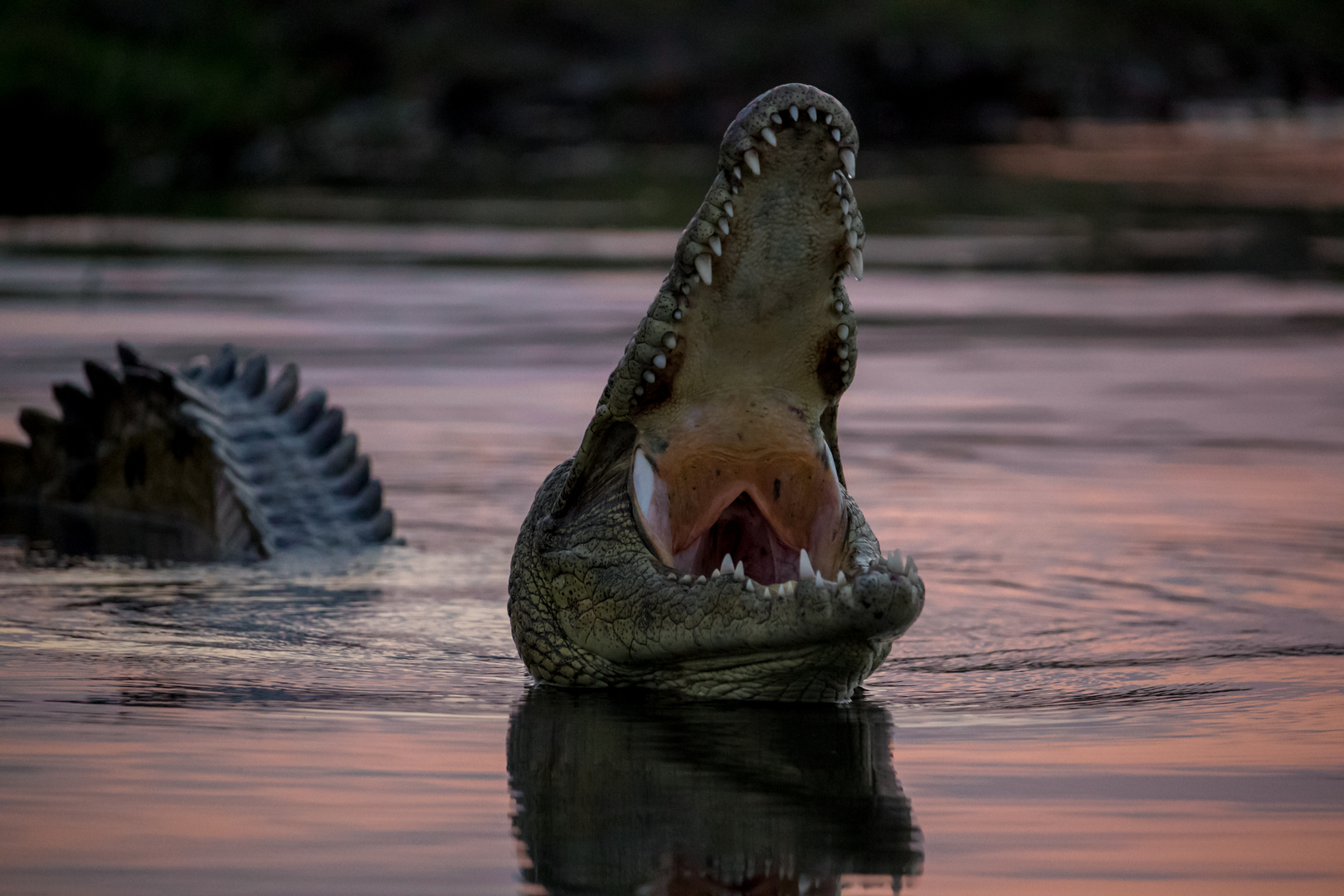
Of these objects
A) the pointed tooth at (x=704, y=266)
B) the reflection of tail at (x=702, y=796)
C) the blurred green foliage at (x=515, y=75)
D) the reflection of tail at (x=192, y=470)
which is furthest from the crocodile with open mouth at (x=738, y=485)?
the blurred green foliage at (x=515, y=75)

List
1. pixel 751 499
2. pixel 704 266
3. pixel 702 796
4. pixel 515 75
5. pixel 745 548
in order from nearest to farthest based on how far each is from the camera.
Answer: pixel 702 796
pixel 704 266
pixel 751 499
pixel 745 548
pixel 515 75

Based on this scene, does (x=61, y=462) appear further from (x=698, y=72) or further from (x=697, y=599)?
(x=698, y=72)

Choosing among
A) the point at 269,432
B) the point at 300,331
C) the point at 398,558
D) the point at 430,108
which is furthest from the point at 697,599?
the point at 430,108

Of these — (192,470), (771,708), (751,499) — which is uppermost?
(192,470)

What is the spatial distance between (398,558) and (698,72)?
38.8 metres

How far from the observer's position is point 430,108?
4197cm

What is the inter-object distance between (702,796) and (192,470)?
3619 millimetres

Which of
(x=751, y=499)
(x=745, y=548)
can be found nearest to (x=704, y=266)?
(x=751, y=499)

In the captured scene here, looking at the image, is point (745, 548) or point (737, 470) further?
point (745, 548)

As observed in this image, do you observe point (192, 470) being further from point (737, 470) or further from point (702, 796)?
point (702, 796)

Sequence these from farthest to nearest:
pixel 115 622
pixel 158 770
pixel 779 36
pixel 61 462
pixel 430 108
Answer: pixel 779 36
pixel 430 108
pixel 61 462
pixel 115 622
pixel 158 770

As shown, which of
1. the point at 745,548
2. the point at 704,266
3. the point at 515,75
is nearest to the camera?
the point at 704,266

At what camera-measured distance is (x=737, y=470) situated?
4.79 m

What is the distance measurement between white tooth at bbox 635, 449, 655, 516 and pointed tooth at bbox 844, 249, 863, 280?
1.93 ft
